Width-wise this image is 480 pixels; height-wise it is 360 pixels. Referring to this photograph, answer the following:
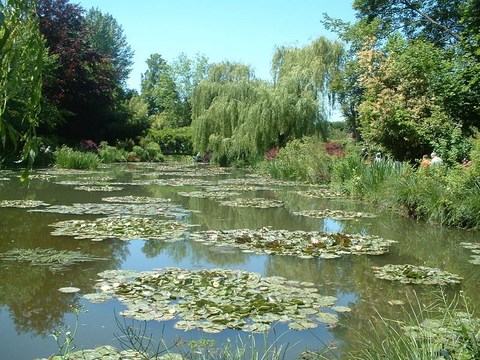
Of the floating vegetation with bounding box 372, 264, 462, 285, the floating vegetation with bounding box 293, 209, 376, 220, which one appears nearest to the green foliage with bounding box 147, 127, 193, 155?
the floating vegetation with bounding box 293, 209, 376, 220

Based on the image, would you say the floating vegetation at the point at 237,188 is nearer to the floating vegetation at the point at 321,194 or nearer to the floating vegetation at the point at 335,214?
the floating vegetation at the point at 321,194

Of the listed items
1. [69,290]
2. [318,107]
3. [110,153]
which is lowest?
[69,290]

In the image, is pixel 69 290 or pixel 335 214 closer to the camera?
pixel 69 290

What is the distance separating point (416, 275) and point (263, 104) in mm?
17906

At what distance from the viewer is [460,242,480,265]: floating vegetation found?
5.99m

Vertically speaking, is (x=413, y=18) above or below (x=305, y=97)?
above

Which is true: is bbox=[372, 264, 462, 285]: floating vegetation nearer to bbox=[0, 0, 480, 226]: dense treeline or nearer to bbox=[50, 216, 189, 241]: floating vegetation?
bbox=[50, 216, 189, 241]: floating vegetation

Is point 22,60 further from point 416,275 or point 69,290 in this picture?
point 416,275

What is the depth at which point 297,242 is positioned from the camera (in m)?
6.66

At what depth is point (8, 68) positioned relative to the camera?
2.33 metres

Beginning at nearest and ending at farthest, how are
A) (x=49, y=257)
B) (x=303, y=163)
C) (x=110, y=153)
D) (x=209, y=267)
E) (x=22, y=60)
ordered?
(x=22, y=60), (x=209, y=267), (x=49, y=257), (x=303, y=163), (x=110, y=153)

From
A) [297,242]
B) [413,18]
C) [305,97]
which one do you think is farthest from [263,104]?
[297,242]

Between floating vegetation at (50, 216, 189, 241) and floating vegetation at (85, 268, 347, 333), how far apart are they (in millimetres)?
1853

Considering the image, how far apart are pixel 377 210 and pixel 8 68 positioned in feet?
31.0
